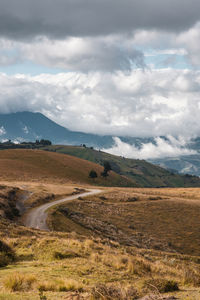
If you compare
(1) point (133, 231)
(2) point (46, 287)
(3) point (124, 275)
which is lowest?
(1) point (133, 231)

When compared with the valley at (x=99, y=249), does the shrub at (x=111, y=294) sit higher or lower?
higher

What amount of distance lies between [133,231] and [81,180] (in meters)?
104

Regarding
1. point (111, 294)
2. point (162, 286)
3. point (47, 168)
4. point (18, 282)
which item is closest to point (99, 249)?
point (162, 286)

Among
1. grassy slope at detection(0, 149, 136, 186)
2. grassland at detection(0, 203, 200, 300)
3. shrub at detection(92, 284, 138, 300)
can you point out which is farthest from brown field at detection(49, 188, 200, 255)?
grassy slope at detection(0, 149, 136, 186)

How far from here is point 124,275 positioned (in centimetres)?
1306

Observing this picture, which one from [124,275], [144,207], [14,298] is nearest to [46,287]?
[14,298]

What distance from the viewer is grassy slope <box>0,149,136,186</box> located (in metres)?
134

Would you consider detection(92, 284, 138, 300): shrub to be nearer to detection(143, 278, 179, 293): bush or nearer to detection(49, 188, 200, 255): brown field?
detection(143, 278, 179, 293): bush

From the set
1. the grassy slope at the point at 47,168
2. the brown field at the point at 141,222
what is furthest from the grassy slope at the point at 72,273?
the grassy slope at the point at 47,168

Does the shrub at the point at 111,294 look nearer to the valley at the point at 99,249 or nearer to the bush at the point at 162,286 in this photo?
the valley at the point at 99,249

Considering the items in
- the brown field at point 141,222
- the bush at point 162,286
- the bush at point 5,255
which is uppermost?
the bush at point 162,286

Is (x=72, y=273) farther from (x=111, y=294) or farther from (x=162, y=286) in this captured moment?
(x=111, y=294)

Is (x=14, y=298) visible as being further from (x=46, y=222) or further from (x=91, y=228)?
(x=91, y=228)

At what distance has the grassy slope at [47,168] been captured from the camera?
134 meters
